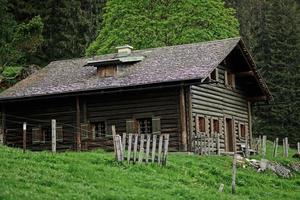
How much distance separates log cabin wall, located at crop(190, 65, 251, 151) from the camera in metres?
32.6

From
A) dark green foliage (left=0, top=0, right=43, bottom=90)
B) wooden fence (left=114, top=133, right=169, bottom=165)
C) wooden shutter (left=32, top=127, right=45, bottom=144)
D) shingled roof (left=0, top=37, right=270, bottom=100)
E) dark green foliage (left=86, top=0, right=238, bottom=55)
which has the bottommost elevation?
→ wooden fence (left=114, top=133, right=169, bottom=165)

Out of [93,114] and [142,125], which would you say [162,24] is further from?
[142,125]

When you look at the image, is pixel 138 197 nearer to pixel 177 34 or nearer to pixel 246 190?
pixel 246 190

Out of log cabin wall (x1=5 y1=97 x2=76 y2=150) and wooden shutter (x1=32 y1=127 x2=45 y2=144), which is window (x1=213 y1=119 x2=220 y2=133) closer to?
log cabin wall (x1=5 y1=97 x2=76 y2=150)

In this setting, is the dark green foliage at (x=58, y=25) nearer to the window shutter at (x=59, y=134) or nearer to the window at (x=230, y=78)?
the window shutter at (x=59, y=134)

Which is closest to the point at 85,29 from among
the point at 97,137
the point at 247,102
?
the point at 247,102

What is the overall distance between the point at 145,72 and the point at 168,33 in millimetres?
20341

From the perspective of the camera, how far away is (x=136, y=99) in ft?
106

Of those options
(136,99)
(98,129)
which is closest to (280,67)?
(136,99)

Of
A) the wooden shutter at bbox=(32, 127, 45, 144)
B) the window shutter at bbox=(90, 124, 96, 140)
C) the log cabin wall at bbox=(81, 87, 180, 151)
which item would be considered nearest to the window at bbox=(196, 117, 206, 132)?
the log cabin wall at bbox=(81, 87, 180, 151)

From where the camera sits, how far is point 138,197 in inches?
612

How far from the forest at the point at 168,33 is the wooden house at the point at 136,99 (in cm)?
1183

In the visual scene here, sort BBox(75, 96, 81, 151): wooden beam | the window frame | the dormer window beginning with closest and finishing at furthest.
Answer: BBox(75, 96, 81, 151): wooden beam → the window frame → the dormer window

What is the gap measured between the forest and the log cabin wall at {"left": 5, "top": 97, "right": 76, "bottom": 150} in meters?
11.1
